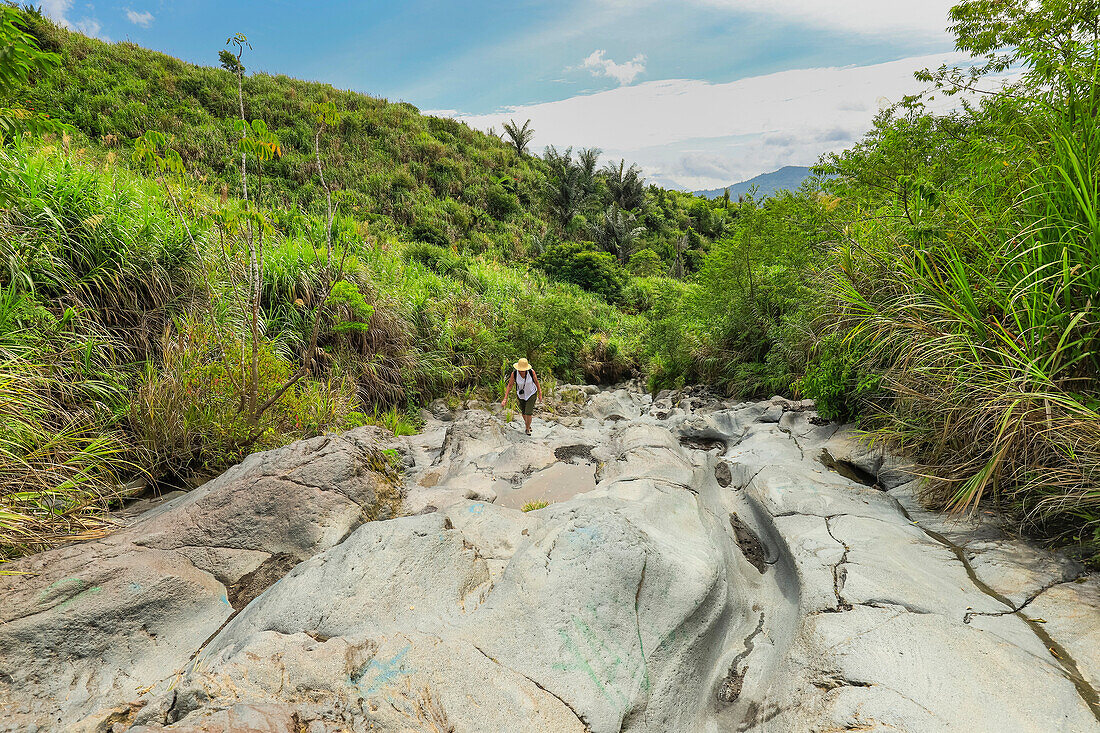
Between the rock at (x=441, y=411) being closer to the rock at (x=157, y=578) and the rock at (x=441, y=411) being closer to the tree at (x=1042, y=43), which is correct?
the rock at (x=157, y=578)

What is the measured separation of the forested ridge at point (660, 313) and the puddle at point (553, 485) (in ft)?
6.38

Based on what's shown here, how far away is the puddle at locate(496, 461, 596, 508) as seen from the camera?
12.3 feet

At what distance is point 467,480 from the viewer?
4086 mm

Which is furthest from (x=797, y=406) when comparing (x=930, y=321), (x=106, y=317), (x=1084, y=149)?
(x=106, y=317)

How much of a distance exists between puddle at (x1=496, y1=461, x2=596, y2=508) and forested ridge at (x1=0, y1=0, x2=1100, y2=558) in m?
1.94

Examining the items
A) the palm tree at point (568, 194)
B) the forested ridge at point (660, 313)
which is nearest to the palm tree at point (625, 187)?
the palm tree at point (568, 194)

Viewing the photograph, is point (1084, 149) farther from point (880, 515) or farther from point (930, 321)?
point (880, 515)

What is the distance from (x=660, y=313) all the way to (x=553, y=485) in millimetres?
7072

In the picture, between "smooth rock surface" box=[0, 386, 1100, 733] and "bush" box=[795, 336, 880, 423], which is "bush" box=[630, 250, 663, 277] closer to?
"bush" box=[795, 336, 880, 423]

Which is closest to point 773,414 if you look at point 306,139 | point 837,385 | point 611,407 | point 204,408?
point 837,385

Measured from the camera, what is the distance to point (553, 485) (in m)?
3.99

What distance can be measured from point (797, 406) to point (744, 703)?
4485 millimetres

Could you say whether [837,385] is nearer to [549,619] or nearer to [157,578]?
[549,619]

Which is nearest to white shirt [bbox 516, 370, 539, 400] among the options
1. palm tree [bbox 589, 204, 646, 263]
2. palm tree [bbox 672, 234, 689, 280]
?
palm tree [bbox 589, 204, 646, 263]
